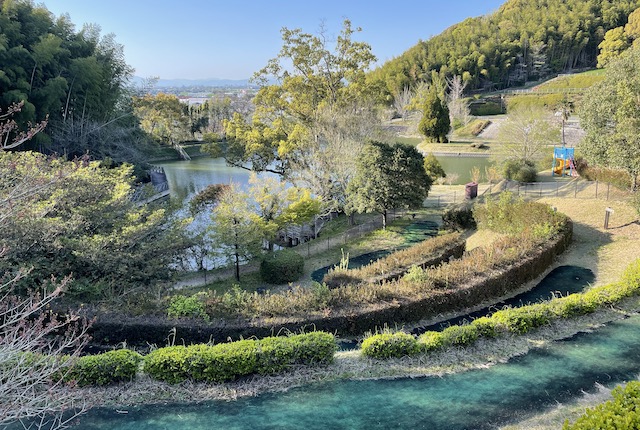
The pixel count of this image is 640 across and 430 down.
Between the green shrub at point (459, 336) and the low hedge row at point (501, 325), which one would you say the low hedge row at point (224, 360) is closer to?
the low hedge row at point (501, 325)

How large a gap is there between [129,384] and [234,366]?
5.18ft

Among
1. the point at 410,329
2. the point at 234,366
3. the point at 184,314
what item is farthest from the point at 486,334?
the point at 184,314

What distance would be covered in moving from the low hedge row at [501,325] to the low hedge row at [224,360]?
4.03 feet

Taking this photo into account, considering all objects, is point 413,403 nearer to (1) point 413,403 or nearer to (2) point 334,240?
(1) point 413,403

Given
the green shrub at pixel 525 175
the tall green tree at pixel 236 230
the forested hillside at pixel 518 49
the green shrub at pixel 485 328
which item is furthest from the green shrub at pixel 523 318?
the forested hillside at pixel 518 49

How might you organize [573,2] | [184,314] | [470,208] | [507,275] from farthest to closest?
[573,2]
[470,208]
[507,275]
[184,314]

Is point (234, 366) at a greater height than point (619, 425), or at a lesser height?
lesser

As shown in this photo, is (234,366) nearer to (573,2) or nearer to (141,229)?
(141,229)

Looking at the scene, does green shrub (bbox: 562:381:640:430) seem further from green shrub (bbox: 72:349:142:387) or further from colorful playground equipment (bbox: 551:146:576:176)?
colorful playground equipment (bbox: 551:146:576:176)

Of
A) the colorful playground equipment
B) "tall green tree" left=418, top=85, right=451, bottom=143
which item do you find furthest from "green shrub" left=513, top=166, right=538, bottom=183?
"tall green tree" left=418, top=85, right=451, bottom=143

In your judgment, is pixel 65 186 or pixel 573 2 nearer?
pixel 65 186

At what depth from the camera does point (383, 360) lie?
679 cm

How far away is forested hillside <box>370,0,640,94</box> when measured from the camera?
7212cm

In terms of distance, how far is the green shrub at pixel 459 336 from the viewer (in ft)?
22.9
